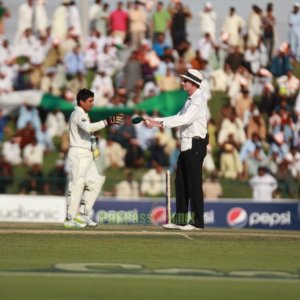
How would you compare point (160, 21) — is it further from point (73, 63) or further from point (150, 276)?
point (150, 276)

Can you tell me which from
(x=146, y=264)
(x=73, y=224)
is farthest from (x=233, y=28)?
(x=146, y=264)

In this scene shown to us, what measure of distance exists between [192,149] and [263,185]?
10756 millimetres

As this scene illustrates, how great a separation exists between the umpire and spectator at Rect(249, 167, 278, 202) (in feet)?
33.9

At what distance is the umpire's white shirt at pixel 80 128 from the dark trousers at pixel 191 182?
106 cm

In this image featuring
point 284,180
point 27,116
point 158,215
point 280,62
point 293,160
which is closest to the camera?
point 158,215

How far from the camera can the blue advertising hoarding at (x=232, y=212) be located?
25.1 metres

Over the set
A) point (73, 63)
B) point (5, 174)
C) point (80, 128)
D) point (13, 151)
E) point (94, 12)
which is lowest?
point (5, 174)

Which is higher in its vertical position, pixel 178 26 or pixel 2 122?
pixel 178 26

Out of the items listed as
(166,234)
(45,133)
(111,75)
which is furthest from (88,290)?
(111,75)

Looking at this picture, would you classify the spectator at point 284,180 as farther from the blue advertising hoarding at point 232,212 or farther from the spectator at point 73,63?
the spectator at point 73,63

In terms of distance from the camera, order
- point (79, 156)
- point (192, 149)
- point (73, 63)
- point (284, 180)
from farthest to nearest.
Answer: point (73, 63) < point (284, 180) < point (79, 156) < point (192, 149)

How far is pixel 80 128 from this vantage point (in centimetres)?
1562

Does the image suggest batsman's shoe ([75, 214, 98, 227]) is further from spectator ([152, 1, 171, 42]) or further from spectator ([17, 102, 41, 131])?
spectator ([152, 1, 171, 42])

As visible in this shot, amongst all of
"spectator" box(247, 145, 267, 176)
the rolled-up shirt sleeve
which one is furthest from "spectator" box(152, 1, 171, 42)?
the rolled-up shirt sleeve
